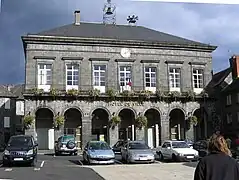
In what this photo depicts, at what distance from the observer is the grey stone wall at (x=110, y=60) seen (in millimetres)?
34688

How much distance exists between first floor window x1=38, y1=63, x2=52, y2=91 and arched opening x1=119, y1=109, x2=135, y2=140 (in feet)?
23.9

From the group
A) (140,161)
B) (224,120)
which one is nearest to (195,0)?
(140,161)

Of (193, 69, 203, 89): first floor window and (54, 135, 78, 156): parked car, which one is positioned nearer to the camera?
(54, 135, 78, 156): parked car

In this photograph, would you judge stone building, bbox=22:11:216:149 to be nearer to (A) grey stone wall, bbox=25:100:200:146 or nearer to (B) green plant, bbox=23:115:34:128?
(A) grey stone wall, bbox=25:100:200:146

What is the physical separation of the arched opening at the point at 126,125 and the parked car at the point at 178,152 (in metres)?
14.7

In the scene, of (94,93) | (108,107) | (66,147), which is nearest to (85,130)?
(108,107)

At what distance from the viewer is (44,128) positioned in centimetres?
3516

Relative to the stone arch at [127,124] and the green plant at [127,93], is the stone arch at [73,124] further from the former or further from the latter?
the green plant at [127,93]

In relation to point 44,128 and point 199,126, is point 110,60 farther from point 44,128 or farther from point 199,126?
point 199,126

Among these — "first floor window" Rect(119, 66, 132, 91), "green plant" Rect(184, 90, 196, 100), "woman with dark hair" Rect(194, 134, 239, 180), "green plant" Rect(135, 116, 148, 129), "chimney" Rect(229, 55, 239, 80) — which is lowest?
Answer: "woman with dark hair" Rect(194, 134, 239, 180)

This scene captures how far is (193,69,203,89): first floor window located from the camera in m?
38.3

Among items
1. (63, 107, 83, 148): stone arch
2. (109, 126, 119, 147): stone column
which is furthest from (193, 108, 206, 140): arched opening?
(63, 107, 83, 148): stone arch

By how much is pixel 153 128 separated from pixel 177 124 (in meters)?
2.60

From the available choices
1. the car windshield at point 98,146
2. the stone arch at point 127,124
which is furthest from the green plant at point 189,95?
the car windshield at point 98,146
